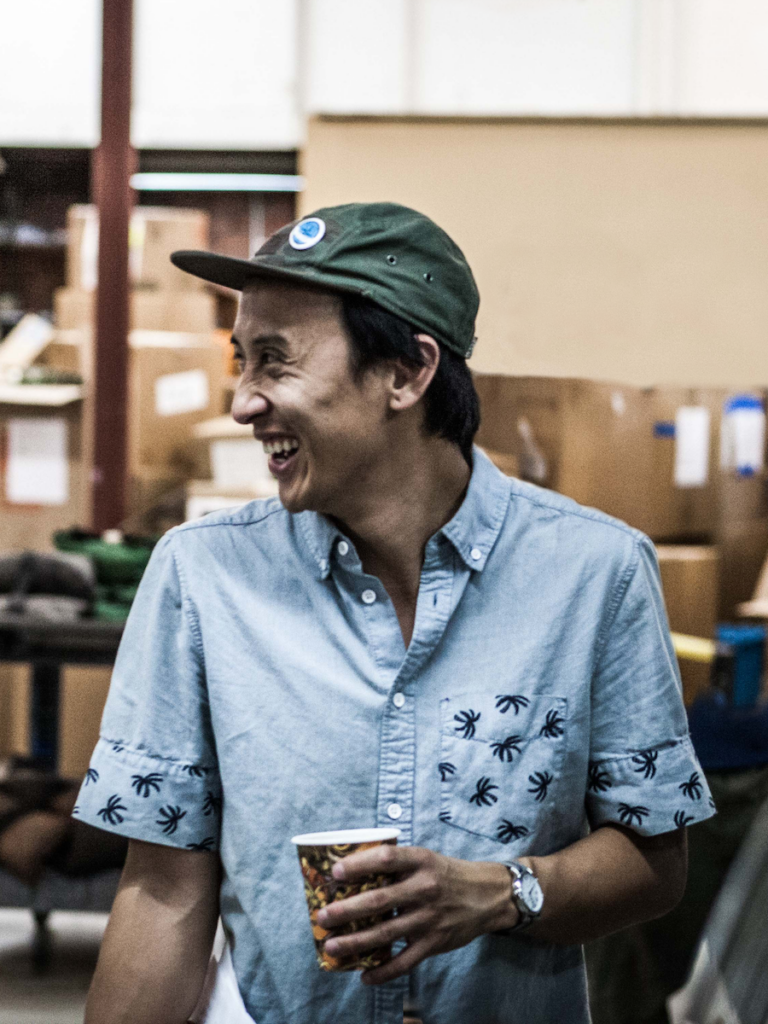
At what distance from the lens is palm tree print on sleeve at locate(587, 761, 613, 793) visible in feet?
3.88

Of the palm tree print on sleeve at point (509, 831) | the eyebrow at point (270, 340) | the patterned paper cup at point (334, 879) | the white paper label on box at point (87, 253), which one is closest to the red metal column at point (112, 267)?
the white paper label on box at point (87, 253)

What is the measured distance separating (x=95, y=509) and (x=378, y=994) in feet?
7.24

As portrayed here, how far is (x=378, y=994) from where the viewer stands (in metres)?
1.13

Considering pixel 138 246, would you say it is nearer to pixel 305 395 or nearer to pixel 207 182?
pixel 207 182

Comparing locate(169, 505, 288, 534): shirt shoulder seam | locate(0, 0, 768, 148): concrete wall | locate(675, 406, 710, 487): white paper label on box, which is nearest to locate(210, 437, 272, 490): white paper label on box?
locate(0, 0, 768, 148): concrete wall

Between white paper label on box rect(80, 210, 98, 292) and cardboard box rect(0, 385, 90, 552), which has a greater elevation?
white paper label on box rect(80, 210, 98, 292)

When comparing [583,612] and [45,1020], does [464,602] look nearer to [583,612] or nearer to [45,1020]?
[583,612]

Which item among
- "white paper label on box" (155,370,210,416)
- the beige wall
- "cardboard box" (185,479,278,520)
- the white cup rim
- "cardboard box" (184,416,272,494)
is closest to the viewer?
the white cup rim

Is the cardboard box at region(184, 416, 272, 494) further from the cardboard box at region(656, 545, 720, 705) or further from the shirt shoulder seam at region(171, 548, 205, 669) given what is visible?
the shirt shoulder seam at region(171, 548, 205, 669)

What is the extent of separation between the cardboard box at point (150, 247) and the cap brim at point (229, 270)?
2.46 m

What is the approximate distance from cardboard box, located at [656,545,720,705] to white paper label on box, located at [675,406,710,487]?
0.14 m

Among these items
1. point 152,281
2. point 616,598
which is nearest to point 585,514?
point 616,598

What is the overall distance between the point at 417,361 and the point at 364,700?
333 millimetres

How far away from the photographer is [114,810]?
1.13 metres
